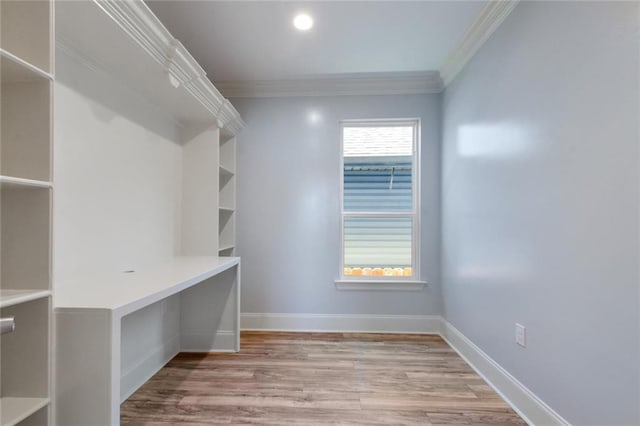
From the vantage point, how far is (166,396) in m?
1.84

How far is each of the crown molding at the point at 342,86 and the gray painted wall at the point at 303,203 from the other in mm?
65

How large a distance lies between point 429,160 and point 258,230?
187 centimetres

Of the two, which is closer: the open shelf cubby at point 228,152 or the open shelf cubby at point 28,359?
the open shelf cubby at point 28,359

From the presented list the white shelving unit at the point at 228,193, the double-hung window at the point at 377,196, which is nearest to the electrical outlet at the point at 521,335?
the double-hung window at the point at 377,196

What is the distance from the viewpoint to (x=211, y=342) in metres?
2.48

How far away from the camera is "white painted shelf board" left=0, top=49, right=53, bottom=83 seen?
856 mm

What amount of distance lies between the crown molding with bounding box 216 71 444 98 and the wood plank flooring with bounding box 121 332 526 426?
242 centimetres

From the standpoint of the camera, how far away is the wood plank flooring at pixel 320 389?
1646mm

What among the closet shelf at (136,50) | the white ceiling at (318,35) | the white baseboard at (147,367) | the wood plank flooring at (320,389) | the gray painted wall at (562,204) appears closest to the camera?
the gray painted wall at (562,204)

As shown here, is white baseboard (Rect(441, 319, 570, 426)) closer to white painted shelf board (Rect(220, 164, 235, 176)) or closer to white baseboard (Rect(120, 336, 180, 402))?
white baseboard (Rect(120, 336, 180, 402))

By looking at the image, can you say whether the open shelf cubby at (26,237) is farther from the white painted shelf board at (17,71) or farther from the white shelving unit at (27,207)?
the white painted shelf board at (17,71)

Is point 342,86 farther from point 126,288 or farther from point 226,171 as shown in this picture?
point 126,288

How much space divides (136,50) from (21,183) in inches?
38.5

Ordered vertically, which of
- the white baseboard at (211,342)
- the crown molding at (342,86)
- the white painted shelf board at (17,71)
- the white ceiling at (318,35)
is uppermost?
the white ceiling at (318,35)
